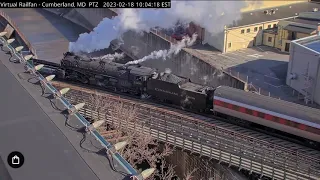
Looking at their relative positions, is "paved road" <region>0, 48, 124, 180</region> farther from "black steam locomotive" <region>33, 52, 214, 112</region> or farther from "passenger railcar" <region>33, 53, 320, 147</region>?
"passenger railcar" <region>33, 53, 320, 147</region>

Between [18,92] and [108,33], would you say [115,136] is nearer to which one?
[18,92]

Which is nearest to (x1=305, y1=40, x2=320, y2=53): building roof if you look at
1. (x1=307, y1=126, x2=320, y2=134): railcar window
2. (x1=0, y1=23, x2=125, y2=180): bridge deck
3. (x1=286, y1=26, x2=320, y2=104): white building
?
(x1=286, y1=26, x2=320, y2=104): white building

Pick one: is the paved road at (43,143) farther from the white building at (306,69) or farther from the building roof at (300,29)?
the building roof at (300,29)

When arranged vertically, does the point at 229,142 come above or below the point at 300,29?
below

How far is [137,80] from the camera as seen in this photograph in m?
31.0

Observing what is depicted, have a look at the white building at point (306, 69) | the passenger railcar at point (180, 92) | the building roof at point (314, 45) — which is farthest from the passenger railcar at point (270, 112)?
the building roof at point (314, 45)

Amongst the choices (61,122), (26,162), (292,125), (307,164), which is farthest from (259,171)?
(26,162)

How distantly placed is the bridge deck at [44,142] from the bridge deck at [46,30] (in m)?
26.6

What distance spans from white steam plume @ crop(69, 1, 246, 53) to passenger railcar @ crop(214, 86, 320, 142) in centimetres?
1633

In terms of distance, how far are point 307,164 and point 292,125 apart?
3000mm

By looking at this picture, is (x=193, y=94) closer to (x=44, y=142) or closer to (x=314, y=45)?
(x=314, y=45)

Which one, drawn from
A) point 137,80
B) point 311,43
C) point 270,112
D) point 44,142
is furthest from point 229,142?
point 311,43

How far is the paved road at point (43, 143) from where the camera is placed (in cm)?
1558

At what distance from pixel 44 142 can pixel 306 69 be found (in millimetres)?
21769
